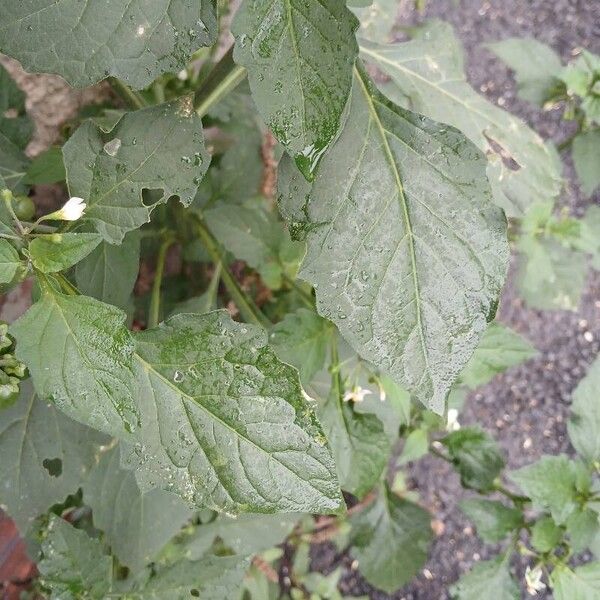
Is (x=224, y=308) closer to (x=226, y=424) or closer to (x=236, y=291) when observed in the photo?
(x=226, y=424)

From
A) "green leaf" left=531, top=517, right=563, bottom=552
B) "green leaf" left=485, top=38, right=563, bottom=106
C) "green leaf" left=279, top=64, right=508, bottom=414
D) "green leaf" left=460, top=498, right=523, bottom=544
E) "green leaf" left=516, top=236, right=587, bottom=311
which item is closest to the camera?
"green leaf" left=279, top=64, right=508, bottom=414

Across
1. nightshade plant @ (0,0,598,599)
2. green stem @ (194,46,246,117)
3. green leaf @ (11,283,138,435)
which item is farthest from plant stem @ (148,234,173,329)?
green leaf @ (11,283,138,435)

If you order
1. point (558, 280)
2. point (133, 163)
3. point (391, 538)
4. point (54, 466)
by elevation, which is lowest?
point (391, 538)

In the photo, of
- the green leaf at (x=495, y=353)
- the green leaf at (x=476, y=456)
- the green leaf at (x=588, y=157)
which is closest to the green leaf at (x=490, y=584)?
the green leaf at (x=476, y=456)

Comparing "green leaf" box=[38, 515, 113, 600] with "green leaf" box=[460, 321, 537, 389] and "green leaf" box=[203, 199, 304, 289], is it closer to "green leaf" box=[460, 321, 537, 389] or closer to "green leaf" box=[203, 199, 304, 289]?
"green leaf" box=[203, 199, 304, 289]

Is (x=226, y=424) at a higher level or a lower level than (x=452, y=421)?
higher

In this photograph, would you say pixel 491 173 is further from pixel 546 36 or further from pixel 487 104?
pixel 546 36

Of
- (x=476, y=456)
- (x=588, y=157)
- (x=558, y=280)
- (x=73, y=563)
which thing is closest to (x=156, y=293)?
(x=73, y=563)
